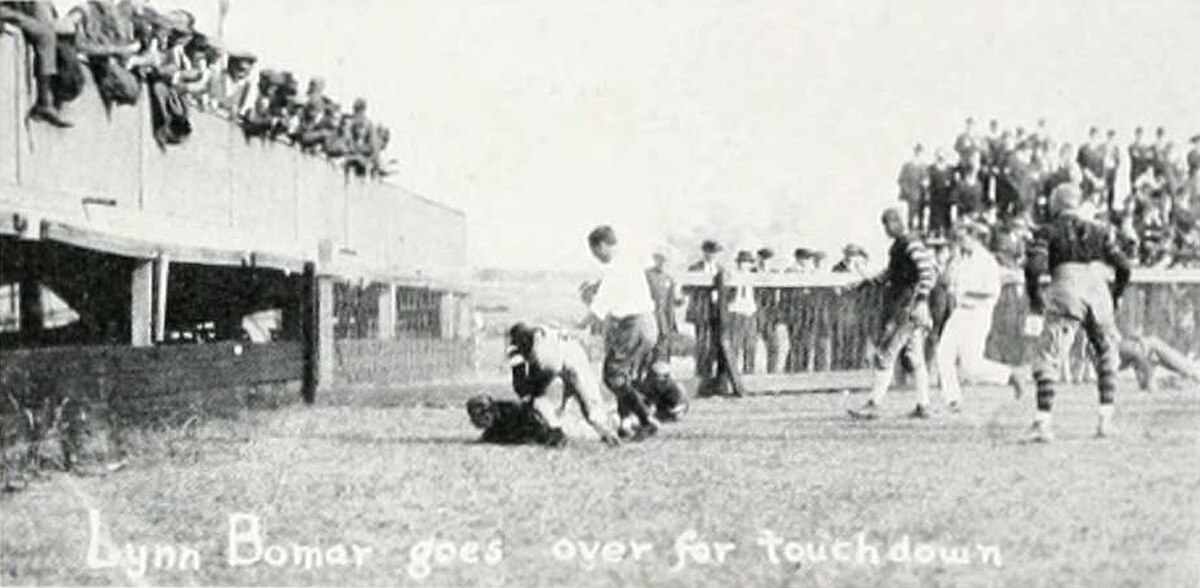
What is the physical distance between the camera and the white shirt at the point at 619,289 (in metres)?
9.34

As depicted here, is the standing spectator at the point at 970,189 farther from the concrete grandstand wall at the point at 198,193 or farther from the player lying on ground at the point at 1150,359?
the concrete grandstand wall at the point at 198,193

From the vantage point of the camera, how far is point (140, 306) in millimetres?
9508

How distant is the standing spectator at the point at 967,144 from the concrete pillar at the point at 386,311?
16.9 ft

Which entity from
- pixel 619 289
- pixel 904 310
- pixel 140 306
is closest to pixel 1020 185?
pixel 904 310

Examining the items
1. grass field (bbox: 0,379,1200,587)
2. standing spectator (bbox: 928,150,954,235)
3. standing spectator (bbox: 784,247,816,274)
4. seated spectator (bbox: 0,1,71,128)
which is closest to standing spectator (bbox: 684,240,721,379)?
standing spectator (bbox: 784,247,816,274)

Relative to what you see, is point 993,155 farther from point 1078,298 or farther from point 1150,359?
point 1078,298

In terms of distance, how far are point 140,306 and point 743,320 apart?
201 inches

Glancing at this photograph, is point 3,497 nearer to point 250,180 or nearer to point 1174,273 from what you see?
point 250,180

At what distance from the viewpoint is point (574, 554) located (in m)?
6.50

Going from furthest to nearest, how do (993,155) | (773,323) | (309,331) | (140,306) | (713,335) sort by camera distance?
(773,323)
(713,335)
(993,155)
(309,331)
(140,306)

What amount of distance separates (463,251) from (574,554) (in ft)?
35.2

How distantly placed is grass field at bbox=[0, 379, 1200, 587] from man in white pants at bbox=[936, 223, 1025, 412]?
1932 millimetres

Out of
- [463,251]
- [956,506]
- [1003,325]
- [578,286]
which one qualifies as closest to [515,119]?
[578,286]

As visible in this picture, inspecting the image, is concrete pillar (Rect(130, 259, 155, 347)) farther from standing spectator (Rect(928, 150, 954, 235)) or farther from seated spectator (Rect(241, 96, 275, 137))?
standing spectator (Rect(928, 150, 954, 235))
